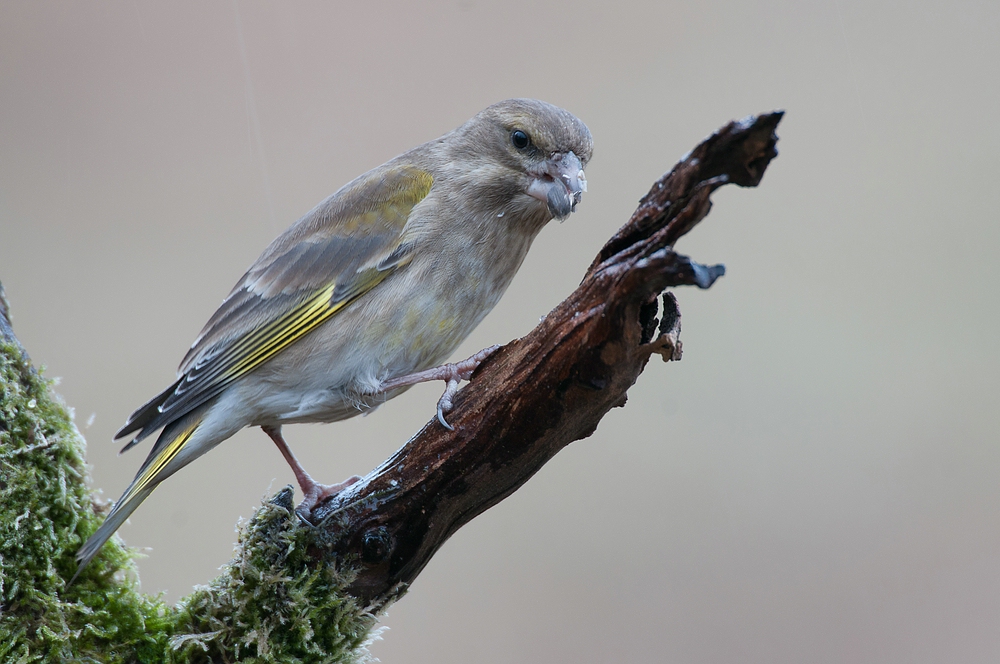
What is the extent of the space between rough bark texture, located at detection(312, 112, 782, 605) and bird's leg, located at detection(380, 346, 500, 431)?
5 centimetres

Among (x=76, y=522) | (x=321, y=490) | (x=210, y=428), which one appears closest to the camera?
(x=76, y=522)

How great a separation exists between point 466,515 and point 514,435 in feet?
1.38

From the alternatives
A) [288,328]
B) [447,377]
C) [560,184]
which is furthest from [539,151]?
[288,328]

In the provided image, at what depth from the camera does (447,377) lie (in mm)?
2867

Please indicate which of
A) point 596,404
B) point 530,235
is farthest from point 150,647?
point 530,235

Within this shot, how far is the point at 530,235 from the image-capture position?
3395mm

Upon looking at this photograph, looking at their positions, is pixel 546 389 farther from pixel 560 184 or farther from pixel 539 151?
pixel 539 151

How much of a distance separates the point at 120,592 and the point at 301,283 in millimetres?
1347

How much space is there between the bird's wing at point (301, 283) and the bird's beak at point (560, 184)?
0.55 m

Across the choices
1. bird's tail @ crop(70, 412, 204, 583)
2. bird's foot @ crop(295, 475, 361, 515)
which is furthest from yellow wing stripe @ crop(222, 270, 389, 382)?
bird's foot @ crop(295, 475, 361, 515)

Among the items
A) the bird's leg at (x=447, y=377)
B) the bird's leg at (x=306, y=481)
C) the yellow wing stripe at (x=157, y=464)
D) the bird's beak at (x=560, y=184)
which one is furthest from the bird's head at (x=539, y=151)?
the yellow wing stripe at (x=157, y=464)

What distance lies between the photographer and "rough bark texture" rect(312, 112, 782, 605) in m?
1.98

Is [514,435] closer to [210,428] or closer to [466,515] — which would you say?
[466,515]

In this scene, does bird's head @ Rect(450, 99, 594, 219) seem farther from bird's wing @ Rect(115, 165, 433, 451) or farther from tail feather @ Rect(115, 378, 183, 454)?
tail feather @ Rect(115, 378, 183, 454)
